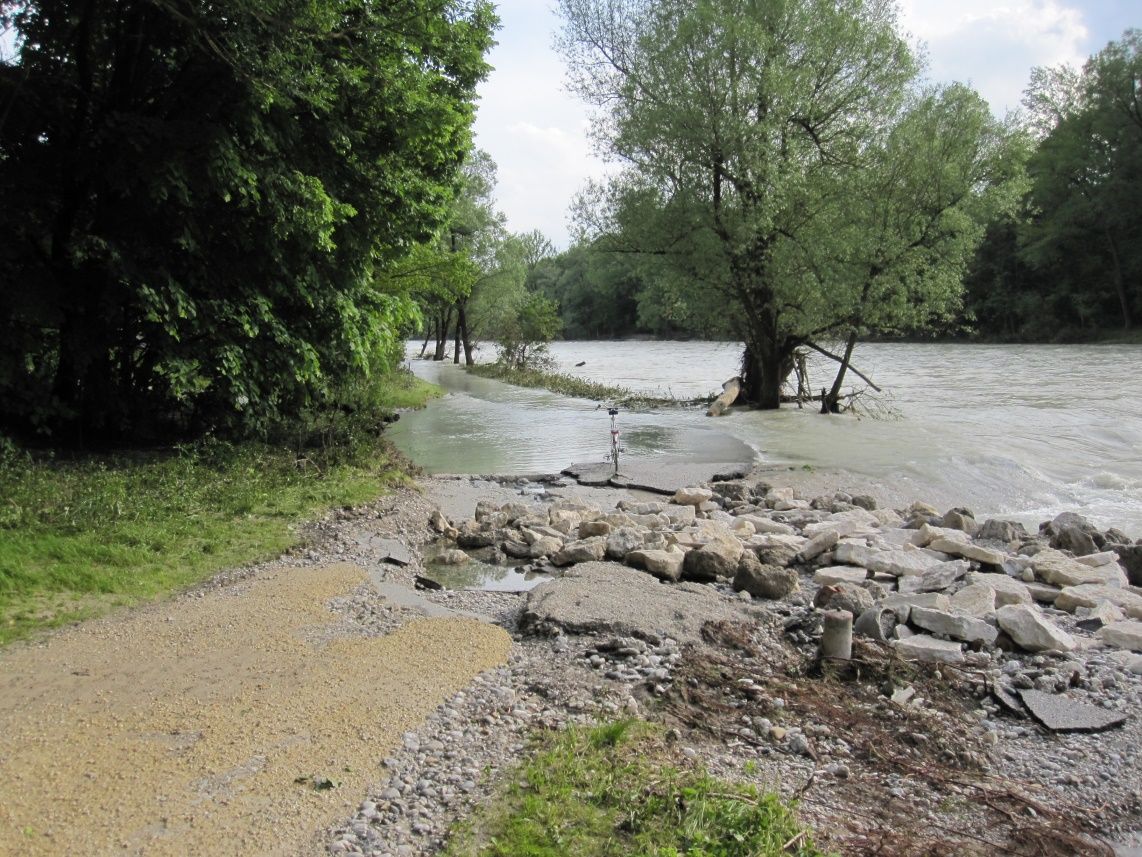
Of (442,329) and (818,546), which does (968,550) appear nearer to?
(818,546)

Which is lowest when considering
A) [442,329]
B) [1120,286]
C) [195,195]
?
[442,329]

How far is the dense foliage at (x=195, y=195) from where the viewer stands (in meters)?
9.59

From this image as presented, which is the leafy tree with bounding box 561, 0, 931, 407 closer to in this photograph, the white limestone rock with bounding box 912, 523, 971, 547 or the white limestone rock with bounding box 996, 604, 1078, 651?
the white limestone rock with bounding box 912, 523, 971, 547

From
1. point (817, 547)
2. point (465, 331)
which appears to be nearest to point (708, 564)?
point (817, 547)

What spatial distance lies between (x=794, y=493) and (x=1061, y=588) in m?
5.05

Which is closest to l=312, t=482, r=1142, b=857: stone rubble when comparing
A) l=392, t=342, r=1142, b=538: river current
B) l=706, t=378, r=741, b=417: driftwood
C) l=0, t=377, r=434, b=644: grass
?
l=0, t=377, r=434, b=644: grass

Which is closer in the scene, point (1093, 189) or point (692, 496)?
point (692, 496)

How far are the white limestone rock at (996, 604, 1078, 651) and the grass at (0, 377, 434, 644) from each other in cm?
638

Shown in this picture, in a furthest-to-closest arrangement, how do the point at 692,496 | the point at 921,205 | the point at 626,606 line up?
the point at 921,205 < the point at 692,496 < the point at 626,606

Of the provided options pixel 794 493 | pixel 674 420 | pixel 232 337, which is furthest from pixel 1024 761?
pixel 674 420

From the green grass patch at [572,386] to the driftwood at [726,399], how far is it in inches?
49.2

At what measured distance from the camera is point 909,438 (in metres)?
18.4

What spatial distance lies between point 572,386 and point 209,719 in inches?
1091

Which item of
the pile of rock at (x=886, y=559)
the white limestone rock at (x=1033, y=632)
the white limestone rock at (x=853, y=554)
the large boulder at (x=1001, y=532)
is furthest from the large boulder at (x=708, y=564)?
the large boulder at (x=1001, y=532)
